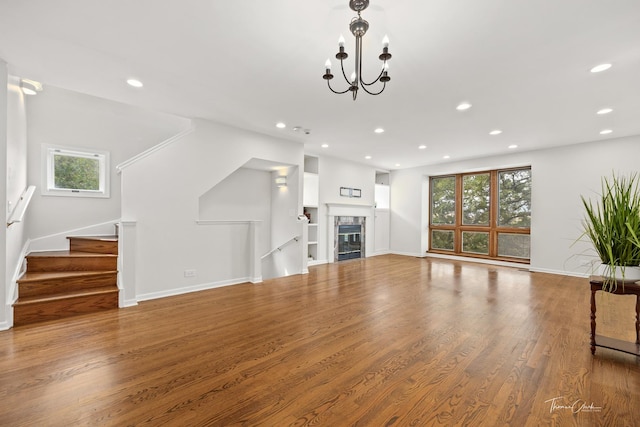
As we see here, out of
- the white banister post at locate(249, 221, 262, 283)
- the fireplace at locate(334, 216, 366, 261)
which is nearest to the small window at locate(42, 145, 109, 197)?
the white banister post at locate(249, 221, 262, 283)

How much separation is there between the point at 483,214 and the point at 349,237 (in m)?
3.58

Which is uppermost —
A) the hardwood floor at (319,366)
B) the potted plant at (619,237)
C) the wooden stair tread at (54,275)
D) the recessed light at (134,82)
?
the recessed light at (134,82)

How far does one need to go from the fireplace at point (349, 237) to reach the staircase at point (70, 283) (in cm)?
479

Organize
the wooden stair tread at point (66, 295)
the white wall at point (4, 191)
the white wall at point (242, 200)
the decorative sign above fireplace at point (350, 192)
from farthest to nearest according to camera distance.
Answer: the decorative sign above fireplace at point (350, 192) → the white wall at point (242, 200) → the wooden stair tread at point (66, 295) → the white wall at point (4, 191)

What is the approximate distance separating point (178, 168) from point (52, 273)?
2.05 m

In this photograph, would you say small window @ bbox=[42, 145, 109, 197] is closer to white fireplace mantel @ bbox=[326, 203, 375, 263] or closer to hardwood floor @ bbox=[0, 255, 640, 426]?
hardwood floor @ bbox=[0, 255, 640, 426]

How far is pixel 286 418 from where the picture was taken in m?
1.65

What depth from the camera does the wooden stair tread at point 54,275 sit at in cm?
324

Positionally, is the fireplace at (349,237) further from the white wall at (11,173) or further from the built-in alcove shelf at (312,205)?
the white wall at (11,173)

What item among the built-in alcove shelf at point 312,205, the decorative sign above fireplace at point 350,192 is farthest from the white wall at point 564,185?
the built-in alcove shelf at point 312,205

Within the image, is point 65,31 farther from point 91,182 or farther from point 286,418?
point 286,418

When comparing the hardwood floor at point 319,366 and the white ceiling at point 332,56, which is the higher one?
the white ceiling at point 332,56

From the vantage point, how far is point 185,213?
14.2 feet

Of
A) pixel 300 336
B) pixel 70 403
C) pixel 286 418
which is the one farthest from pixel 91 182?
pixel 286 418
